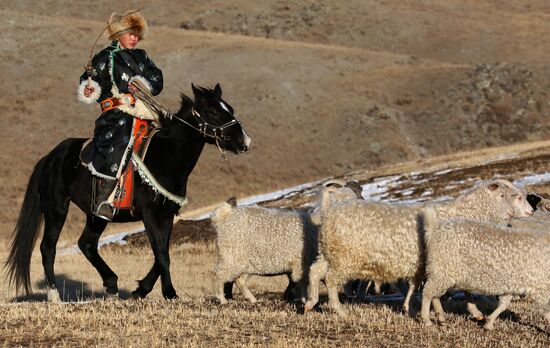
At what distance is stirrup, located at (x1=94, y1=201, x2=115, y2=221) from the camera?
13.6m

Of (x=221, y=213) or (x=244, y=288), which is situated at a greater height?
(x=221, y=213)

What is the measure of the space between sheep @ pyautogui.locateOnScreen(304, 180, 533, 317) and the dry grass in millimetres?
465

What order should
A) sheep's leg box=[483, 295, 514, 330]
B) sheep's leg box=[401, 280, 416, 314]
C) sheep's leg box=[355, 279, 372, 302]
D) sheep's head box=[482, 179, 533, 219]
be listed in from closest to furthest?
sheep's leg box=[483, 295, 514, 330] → sheep's leg box=[401, 280, 416, 314] → sheep's head box=[482, 179, 533, 219] → sheep's leg box=[355, 279, 372, 302]

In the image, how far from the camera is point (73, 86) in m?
55.2

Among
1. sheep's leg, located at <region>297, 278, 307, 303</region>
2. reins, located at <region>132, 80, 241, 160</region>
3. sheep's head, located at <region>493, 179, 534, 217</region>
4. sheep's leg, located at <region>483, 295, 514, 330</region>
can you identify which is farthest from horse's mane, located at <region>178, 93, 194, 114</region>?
sheep's leg, located at <region>483, 295, 514, 330</region>

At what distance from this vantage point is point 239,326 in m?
10.7

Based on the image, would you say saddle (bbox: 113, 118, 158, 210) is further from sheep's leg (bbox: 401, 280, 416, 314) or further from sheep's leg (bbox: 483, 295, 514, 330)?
sheep's leg (bbox: 483, 295, 514, 330)

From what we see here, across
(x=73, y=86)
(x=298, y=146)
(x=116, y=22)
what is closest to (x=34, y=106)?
(x=73, y=86)

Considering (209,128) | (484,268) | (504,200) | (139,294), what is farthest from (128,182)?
(504,200)

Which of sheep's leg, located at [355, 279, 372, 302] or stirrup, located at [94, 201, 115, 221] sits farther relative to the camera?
sheep's leg, located at [355, 279, 372, 302]

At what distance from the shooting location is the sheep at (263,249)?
1391 cm

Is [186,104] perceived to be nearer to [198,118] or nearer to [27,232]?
[198,118]

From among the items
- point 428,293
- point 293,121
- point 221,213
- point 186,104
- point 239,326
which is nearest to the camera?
point 239,326

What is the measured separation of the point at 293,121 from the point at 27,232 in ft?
131
